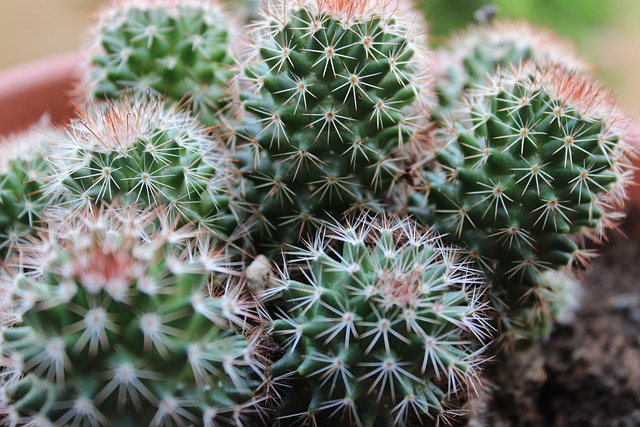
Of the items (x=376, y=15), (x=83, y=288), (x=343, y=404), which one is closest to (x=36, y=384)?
(x=83, y=288)

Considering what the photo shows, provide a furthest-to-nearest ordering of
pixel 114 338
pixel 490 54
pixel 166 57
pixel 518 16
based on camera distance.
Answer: pixel 518 16 → pixel 490 54 → pixel 166 57 → pixel 114 338

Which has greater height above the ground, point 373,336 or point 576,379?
point 373,336

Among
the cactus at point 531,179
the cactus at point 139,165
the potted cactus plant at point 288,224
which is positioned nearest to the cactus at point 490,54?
the potted cactus plant at point 288,224

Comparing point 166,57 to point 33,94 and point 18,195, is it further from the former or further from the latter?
point 33,94

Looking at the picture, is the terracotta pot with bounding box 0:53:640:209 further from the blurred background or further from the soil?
the blurred background

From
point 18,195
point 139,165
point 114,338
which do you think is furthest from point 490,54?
point 114,338

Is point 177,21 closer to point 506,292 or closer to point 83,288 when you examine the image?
point 83,288

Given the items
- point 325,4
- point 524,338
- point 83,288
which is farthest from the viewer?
point 524,338
